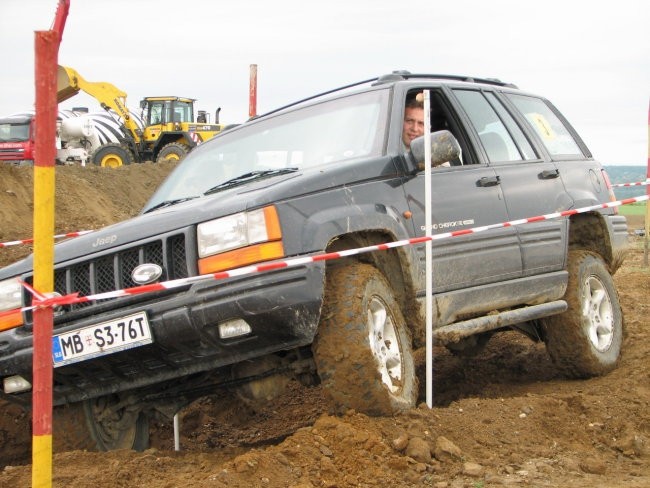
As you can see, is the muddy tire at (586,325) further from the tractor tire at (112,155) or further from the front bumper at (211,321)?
the tractor tire at (112,155)

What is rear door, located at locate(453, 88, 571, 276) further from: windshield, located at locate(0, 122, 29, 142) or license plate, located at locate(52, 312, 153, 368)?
windshield, located at locate(0, 122, 29, 142)

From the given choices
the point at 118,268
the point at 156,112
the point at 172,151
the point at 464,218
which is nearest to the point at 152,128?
the point at 156,112

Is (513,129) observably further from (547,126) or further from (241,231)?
(241,231)

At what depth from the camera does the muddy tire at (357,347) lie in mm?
4125

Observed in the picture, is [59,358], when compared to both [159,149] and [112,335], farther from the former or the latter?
[159,149]

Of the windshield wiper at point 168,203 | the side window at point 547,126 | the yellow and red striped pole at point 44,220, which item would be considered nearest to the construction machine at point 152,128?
the side window at point 547,126

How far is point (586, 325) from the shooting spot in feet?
21.0

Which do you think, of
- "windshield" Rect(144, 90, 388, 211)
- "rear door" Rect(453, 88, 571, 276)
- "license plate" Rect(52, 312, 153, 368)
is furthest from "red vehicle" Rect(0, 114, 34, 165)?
"license plate" Rect(52, 312, 153, 368)

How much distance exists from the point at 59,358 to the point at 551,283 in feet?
10.9

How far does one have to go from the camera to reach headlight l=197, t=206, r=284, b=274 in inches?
158

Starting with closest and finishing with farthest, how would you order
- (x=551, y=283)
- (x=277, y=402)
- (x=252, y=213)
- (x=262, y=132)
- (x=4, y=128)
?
(x=252, y=213) → (x=262, y=132) → (x=551, y=283) → (x=277, y=402) → (x=4, y=128)

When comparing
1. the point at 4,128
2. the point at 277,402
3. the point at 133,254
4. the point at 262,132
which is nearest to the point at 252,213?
the point at 133,254

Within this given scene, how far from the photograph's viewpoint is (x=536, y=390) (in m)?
6.26

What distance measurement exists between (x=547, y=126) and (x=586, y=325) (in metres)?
1.49
